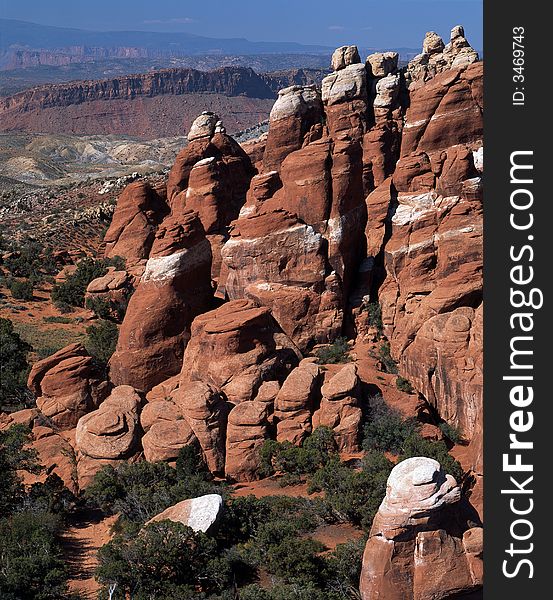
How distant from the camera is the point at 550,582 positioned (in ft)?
36.0

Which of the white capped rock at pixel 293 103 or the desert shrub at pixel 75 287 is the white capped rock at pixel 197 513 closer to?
the desert shrub at pixel 75 287

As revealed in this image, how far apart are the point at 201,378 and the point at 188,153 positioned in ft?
99.0

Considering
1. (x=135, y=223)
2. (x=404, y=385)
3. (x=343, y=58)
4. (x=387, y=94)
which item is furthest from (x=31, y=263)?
(x=404, y=385)

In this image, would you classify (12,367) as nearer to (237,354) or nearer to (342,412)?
(237,354)

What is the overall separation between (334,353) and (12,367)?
15339 millimetres

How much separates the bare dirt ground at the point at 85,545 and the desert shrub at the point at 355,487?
6743 mm

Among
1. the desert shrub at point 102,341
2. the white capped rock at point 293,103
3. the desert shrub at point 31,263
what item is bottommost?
the desert shrub at point 102,341

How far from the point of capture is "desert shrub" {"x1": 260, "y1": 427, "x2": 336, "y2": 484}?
77.2 ft

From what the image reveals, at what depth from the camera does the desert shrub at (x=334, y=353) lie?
103ft

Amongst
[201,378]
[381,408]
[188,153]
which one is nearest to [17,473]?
[201,378]

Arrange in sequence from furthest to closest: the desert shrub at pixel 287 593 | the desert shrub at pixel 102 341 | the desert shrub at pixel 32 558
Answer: the desert shrub at pixel 102 341
the desert shrub at pixel 32 558
the desert shrub at pixel 287 593

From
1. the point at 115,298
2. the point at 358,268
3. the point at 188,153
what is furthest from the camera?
the point at 188,153

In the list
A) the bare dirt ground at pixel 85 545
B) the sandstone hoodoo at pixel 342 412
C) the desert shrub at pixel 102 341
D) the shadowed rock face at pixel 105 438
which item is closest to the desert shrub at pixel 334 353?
the sandstone hoodoo at pixel 342 412

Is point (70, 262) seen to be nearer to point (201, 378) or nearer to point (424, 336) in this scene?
point (201, 378)
